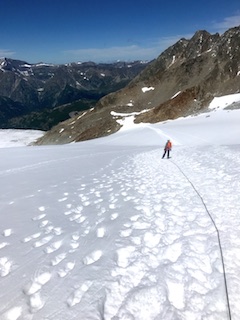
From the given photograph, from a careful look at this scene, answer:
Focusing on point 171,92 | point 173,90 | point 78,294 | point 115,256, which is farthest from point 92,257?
point 173,90

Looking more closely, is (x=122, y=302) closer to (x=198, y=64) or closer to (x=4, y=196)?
(x=4, y=196)

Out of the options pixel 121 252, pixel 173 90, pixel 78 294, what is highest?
pixel 78 294

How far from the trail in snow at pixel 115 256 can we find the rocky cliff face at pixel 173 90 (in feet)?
266

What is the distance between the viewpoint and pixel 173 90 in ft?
504

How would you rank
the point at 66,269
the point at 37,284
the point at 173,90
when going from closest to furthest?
the point at 37,284 → the point at 66,269 → the point at 173,90

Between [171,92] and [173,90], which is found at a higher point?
[173,90]

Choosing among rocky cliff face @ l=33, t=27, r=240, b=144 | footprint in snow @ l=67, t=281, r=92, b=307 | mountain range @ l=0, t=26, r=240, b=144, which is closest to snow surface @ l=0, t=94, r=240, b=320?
footprint in snow @ l=67, t=281, r=92, b=307

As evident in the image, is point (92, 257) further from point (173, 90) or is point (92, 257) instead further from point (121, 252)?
point (173, 90)

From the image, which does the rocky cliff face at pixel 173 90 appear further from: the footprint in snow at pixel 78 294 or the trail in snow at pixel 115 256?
the footprint in snow at pixel 78 294

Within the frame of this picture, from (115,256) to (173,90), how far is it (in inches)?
6026

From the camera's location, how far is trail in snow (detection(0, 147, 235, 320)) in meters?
5.41

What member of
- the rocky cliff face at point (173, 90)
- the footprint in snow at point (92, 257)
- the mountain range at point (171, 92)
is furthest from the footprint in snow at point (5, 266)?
the mountain range at point (171, 92)

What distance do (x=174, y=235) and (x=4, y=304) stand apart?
4.30 metres

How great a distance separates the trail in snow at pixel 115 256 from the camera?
17.7ft
